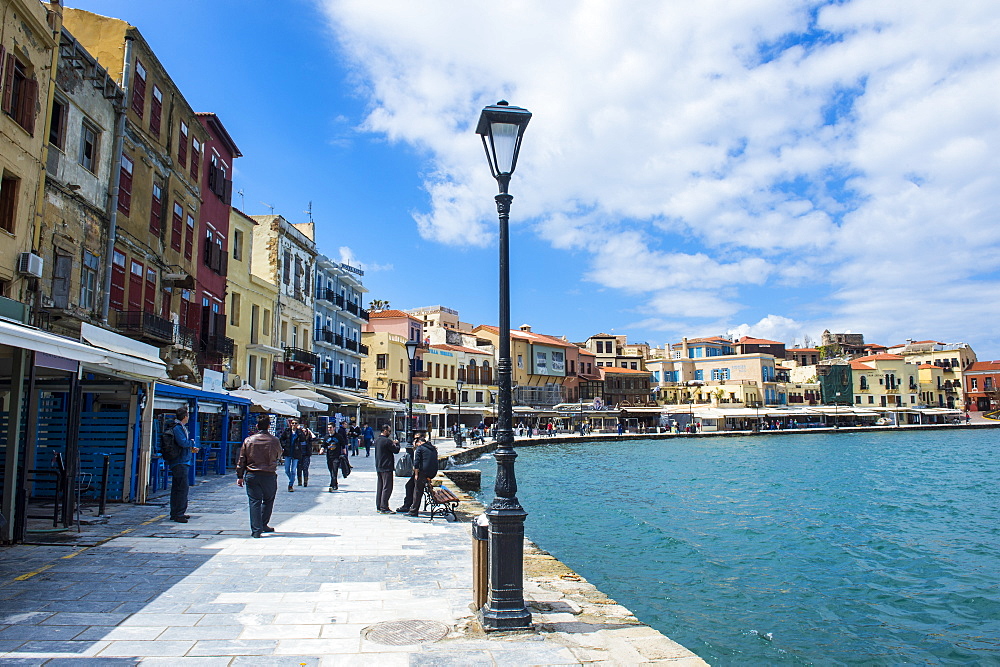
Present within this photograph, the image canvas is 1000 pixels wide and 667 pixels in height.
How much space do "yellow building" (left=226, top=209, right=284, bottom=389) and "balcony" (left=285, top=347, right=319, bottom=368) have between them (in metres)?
0.71

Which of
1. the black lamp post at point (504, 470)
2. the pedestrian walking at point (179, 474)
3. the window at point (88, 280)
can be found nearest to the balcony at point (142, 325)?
the window at point (88, 280)

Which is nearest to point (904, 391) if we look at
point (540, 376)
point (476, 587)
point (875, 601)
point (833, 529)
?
point (540, 376)

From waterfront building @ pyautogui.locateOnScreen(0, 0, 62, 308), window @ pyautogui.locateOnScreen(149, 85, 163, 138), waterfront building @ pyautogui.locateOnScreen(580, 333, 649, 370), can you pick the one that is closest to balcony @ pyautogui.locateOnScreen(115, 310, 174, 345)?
waterfront building @ pyautogui.locateOnScreen(0, 0, 62, 308)

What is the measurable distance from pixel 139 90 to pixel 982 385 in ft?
376

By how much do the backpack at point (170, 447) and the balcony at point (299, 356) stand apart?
2506cm

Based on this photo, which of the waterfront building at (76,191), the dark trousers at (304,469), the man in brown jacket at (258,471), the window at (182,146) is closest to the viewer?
the man in brown jacket at (258,471)

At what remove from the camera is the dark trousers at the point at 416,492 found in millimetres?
Result: 12000

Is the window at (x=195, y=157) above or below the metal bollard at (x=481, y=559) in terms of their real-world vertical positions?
above

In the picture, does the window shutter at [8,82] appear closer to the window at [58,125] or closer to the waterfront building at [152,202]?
the window at [58,125]

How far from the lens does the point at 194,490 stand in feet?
48.5

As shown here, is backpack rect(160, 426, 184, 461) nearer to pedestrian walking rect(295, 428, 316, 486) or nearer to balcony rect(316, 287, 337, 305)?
pedestrian walking rect(295, 428, 316, 486)

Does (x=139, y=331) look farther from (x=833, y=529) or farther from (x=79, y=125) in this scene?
(x=833, y=529)

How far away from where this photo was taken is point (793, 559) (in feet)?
42.3

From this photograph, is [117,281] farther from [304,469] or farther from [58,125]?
[304,469]
